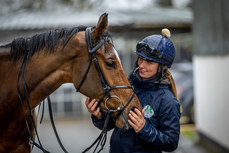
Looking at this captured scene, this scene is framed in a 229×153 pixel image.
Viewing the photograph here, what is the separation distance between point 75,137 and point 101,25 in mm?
6084

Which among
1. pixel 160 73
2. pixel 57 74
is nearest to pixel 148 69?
pixel 160 73

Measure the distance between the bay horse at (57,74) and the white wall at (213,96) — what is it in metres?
3.53

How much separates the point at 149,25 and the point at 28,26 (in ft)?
12.7

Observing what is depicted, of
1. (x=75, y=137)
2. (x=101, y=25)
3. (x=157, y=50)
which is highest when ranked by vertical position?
(x=101, y=25)

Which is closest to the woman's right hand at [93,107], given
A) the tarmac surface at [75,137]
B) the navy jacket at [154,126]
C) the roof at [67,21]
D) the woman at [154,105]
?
the woman at [154,105]

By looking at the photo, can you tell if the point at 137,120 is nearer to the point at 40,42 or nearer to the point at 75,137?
the point at 40,42

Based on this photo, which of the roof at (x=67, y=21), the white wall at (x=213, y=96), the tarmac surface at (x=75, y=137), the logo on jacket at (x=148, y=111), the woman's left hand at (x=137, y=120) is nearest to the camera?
the woman's left hand at (x=137, y=120)

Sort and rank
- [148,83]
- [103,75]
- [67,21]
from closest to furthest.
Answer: [103,75]
[148,83]
[67,21]

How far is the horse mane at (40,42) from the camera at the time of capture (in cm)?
225

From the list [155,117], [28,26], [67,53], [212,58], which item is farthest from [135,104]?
[28,26]

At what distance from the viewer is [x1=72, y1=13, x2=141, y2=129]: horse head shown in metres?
2.10

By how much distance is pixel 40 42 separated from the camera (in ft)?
7.49

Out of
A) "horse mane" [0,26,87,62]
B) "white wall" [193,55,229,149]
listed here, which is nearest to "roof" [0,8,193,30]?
"white wall" [193,55,229,149]

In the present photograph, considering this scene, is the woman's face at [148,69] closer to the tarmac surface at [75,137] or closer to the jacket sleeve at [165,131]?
the jacket sleeve at [165,131]
